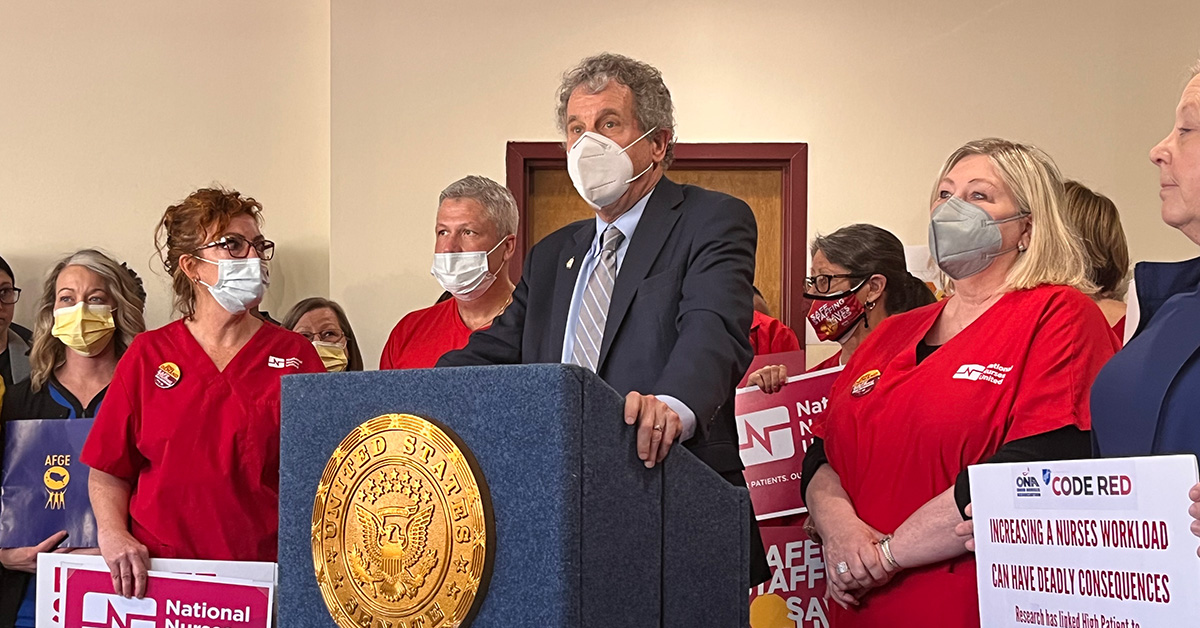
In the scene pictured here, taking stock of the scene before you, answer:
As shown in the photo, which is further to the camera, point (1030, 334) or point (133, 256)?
point (133, 256)

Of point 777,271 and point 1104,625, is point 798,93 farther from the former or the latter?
point 1104,625

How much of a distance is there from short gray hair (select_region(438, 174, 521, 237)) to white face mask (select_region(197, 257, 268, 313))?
3.13ft

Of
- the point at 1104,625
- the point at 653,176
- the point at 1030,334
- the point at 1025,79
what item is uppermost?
the point at 1025,79

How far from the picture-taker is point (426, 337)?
161 inches

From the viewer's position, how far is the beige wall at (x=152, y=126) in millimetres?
5461

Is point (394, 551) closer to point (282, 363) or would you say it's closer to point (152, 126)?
point (282, 363)

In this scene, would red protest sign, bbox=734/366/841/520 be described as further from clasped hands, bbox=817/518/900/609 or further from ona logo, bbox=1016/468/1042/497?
ona logo, bbox=1016/468/1042/497

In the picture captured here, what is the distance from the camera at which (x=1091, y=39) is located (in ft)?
17.2

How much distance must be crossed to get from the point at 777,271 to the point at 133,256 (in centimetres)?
294

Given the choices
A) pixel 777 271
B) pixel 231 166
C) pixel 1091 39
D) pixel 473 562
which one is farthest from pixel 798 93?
pixel 473 562

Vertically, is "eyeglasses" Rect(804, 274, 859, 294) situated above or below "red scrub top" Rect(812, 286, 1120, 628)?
above

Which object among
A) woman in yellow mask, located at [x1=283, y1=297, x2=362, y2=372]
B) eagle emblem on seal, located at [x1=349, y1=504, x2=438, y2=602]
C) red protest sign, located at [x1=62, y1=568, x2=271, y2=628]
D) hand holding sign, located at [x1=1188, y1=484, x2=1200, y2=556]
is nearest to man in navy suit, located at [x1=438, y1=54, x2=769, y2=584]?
eagle emblem on seal, located at [x1=349, y1=504, x2=438, y2=602]

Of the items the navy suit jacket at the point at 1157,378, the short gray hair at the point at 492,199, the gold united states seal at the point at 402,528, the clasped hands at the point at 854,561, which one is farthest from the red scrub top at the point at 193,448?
the navy suit jacket at the point at 1157,378

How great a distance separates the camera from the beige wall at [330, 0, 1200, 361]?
5.21 metres
